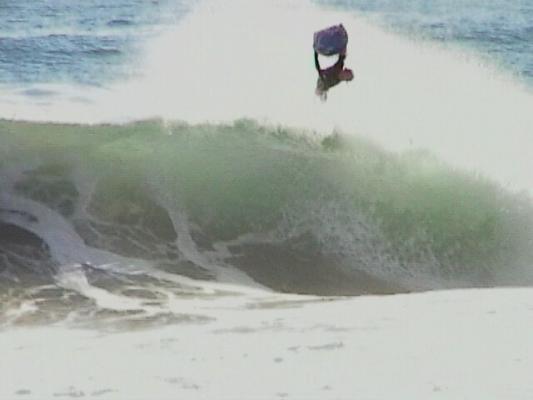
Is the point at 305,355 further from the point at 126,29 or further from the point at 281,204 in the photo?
the point at 126,29

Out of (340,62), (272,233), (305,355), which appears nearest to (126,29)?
(340,62)

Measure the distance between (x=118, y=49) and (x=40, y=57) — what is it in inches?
60.6

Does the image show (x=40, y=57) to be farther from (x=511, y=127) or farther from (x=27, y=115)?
(x=511, y=127)

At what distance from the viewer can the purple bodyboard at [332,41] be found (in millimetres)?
10523

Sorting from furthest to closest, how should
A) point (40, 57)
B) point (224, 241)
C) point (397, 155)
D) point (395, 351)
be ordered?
point (40, 57) < point (397, 155) < point (224, 241) < point (395, 351)

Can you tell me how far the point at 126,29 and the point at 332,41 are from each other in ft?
40.0

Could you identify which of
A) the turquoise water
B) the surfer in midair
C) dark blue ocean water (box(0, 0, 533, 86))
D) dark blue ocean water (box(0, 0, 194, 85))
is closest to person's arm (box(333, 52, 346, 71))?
the surfer in midair

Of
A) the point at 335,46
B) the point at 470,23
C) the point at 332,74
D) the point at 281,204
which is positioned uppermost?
the point at 335,46

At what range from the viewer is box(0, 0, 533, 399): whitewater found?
19.5 feet

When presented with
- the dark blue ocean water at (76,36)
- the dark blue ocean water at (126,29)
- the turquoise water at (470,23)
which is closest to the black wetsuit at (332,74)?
the dark blue ocean water at (76,36)

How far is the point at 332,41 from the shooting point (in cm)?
1055

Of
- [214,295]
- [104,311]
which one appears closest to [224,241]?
[214,295]

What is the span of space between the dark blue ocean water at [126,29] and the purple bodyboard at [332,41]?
23.5 feet

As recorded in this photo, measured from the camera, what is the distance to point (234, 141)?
11859mm
